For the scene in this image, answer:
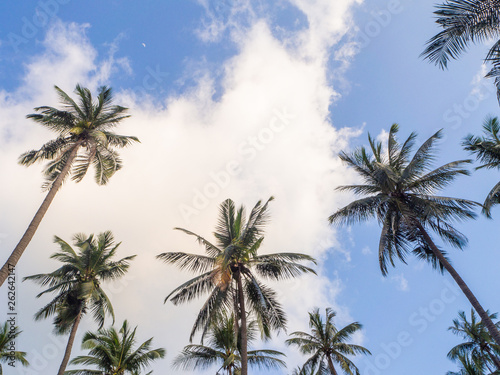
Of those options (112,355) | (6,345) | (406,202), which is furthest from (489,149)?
(6,345)

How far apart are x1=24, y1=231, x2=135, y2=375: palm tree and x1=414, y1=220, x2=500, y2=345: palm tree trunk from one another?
1939cm

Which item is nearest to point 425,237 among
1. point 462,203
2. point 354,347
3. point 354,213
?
point 462,203

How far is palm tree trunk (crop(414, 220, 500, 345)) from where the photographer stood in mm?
13242

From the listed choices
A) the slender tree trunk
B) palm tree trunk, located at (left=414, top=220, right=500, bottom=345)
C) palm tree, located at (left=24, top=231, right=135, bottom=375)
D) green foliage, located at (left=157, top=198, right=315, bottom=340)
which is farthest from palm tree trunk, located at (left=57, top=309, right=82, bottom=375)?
palm tree trunk, located at (left=414, top=220, right=500, bottom=345)

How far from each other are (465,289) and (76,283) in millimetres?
22258

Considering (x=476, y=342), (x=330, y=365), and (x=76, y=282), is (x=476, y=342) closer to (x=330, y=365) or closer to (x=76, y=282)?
(x=330, y=365)

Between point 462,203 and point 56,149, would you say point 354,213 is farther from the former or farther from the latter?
point 56,149

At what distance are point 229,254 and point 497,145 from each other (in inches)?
588

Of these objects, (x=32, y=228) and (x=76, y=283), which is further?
(x=76, y=283)

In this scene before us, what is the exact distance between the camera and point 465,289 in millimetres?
14352

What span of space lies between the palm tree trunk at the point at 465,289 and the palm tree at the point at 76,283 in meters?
19.4

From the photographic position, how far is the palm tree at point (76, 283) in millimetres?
20000

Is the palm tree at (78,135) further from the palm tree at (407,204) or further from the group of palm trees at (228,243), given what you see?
the palm tree at (407,204)

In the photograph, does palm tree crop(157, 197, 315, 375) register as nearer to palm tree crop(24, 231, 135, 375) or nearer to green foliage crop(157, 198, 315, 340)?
green foliage crop(157, 198, 315, 340)
